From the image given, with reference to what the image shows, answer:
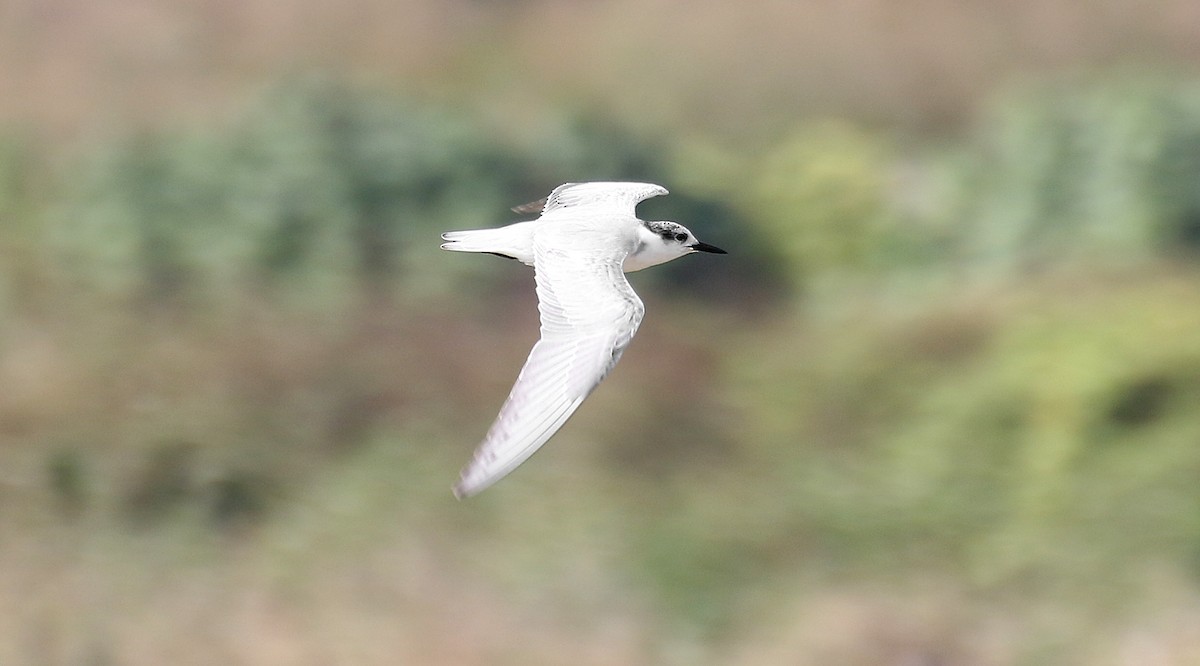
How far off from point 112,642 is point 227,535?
3.37 ft

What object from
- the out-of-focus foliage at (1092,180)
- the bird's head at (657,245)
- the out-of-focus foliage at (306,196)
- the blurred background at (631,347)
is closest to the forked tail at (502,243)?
the bird's head at (657,245)

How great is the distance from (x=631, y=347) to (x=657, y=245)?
4.13 metres

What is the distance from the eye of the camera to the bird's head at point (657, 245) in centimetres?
626

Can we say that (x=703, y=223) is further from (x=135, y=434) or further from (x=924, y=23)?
(x=135, y=434)

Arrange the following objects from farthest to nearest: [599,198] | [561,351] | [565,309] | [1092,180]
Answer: [1092,180]
[599,198]
[565,309]
[561,351]

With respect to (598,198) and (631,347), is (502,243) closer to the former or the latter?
(598,198)

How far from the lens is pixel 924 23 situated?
1324cm

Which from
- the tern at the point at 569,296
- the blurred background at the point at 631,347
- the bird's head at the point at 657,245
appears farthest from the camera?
the blurred background at the point at 631,347

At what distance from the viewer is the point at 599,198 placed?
685 cm

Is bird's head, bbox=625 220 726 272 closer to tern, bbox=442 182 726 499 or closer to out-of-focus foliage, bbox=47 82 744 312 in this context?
tern, bbox=442 182 726 499

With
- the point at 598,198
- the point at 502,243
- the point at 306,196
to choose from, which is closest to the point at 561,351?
the point at 502,243

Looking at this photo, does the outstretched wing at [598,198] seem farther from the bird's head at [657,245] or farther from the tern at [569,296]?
the bird's head at [657,245]

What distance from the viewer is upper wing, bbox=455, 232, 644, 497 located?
15.3 ft

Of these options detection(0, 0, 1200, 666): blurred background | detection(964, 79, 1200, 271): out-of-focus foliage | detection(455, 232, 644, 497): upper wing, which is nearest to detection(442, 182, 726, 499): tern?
detection(455, 232, 644, 497): upper wing
